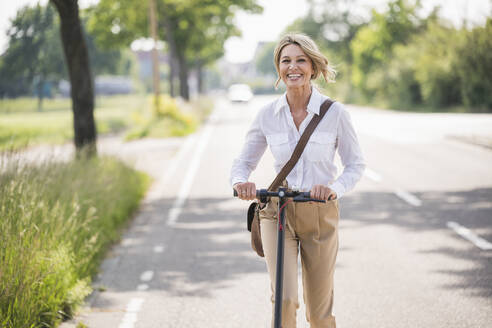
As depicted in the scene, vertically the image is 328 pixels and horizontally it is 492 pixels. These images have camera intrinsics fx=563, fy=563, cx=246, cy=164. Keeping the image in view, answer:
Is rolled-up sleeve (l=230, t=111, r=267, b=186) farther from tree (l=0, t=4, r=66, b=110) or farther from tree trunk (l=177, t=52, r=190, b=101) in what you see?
tree trunk (l=177, t=52, r=190, b=101)

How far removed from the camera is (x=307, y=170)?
2939 millimetres

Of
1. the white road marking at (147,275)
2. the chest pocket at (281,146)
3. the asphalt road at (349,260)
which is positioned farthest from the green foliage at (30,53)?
the chest pocket at (281,146)

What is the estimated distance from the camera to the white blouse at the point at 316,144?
291cm

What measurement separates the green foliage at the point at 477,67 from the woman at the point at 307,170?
28.2 m

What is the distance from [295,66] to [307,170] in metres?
0.54

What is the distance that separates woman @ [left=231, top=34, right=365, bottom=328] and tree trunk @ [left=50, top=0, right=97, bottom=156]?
6.66 meters

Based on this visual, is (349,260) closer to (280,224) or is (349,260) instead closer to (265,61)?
(280,224)

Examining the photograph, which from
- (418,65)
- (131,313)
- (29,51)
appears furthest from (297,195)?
(418,65)

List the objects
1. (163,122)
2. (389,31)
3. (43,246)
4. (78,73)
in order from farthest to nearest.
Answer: (389,31) → (163,122) → (78,73) → (43,246)

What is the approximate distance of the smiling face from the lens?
9.61 feet

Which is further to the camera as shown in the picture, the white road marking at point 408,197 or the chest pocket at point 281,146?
the white road marking at point 408,197

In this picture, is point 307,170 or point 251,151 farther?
point 251,151

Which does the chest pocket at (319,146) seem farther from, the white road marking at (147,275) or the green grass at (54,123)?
the green grass at (54,123)

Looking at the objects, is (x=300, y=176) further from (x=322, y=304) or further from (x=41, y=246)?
(x=41, y=246)
